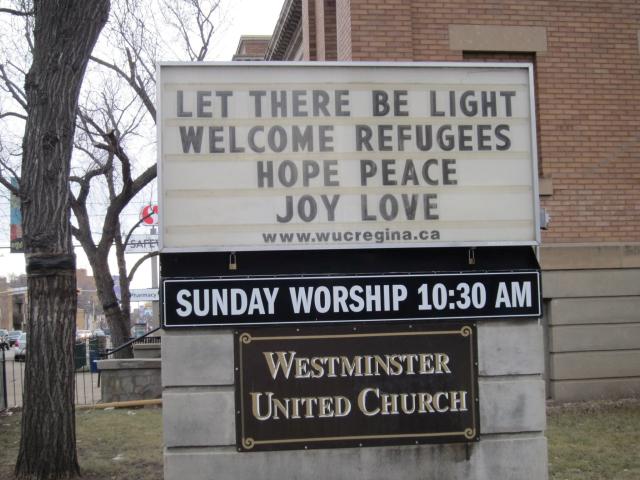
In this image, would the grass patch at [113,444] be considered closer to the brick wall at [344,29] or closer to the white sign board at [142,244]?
the brick wall at [344,29]

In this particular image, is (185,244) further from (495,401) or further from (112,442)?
(112,442)

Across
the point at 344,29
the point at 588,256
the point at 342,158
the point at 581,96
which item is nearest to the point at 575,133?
the point at 581,96

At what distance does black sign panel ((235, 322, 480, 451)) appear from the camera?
17.6 ft

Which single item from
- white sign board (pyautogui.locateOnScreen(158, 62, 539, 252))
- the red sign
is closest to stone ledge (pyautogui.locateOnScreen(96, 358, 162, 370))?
white sign board (pyautogui.locateOnScreen(158, 62, 539, 252))

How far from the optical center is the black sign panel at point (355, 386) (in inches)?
211

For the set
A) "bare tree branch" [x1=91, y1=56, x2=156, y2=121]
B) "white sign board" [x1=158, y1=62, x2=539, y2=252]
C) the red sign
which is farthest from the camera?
the red sign

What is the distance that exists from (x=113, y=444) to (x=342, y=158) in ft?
18.0

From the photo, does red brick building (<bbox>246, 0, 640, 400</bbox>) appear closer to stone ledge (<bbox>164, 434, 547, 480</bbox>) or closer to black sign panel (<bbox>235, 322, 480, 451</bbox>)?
stone ledge (<bbox>164, 434, 547, 480</bbox>)

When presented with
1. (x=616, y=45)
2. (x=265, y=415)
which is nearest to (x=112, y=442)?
(x=265, y=415)

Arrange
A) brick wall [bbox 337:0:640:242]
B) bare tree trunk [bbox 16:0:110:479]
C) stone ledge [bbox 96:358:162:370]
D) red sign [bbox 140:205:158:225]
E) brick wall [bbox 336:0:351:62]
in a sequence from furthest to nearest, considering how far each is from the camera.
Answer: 1. red sign [bbox 140:205:158:225]
2. stone ledge [bbox 96:358:162:370]
3. brick wall [bbox 337:0:640:242]
4. brick wall [bbox 336:0:351:62]
5. bare tree trunk [bbox 16:0:110:479]

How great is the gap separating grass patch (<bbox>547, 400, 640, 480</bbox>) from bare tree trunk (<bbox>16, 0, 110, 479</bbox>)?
4703mm

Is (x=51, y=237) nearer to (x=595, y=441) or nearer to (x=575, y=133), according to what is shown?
(x=595, y=441)

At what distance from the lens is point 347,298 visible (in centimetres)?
544

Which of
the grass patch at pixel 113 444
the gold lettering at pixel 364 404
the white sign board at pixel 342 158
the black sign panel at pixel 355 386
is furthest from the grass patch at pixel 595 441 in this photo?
the grass patch at pixel 113 444
